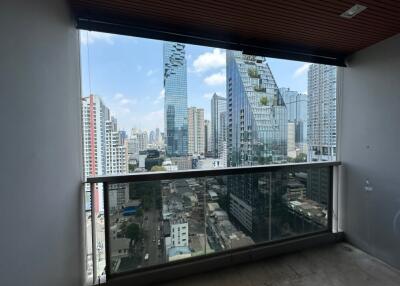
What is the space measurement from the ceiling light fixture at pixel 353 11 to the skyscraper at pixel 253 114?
3.05 feet

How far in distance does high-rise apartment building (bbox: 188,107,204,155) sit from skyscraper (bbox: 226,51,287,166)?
0.35 metres

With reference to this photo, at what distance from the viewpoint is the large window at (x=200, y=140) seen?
2229 mm

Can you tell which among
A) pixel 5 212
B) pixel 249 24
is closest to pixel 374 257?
pixel 249 24

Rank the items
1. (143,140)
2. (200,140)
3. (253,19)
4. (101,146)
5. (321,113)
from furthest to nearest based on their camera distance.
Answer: (321,113), (200,140), (143,140), (101,146), (253,19)

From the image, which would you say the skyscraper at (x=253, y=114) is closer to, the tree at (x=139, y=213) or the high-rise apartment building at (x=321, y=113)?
the high-rise apartment building at (x=321, y=113)

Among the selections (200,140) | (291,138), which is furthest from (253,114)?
(200,140)

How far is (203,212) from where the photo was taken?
8.55 feet

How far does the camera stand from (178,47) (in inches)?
95.3

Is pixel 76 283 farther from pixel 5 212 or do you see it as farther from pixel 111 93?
pixel 111 93

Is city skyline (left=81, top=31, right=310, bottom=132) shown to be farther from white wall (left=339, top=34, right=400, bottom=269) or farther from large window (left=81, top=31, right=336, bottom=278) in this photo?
white wall (left=339, top=34, right=400, bottom=269)

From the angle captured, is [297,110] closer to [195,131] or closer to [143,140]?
[195,131]

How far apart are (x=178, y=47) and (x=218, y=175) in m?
1.53

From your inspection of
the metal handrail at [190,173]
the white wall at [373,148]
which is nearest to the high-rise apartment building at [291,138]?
the metal handrail at [190,173]

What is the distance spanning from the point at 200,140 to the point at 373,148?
215cm
